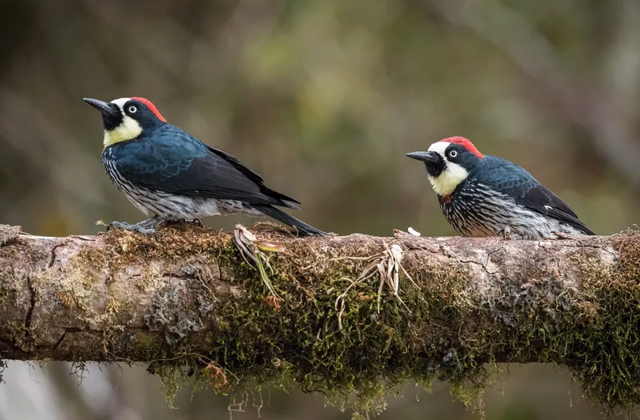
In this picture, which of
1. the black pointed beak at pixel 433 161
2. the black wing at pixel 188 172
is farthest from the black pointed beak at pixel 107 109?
the black pointed beak at pixel 433 161

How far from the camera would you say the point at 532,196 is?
228 inches

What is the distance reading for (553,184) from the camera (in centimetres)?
925

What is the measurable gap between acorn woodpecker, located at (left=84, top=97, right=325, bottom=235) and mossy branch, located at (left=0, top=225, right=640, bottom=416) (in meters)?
1.15

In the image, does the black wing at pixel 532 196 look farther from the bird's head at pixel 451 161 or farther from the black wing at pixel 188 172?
the black wing at pixel 188 172

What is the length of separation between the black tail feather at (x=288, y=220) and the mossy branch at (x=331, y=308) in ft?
2.17

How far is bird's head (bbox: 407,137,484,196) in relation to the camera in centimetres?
602

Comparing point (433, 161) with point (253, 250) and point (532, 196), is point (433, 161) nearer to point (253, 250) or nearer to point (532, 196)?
point (532, 196)

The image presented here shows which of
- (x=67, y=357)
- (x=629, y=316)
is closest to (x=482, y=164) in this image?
(x=629, y=316)

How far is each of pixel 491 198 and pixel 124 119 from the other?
98.5 inches

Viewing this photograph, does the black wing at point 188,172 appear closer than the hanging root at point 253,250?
No

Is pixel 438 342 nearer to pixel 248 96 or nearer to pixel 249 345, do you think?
pixel 249 345

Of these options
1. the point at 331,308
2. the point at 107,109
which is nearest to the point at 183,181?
the point at 107,109

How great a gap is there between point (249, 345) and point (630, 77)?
729cm

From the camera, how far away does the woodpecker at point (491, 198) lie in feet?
18.7
